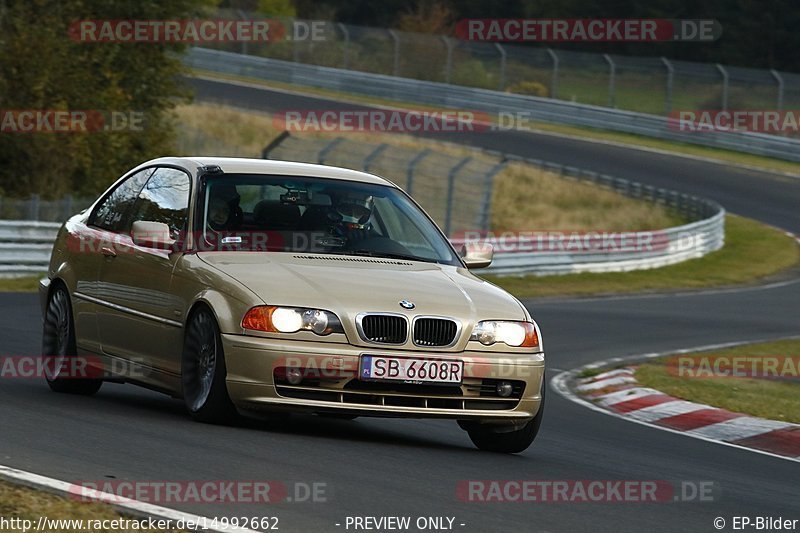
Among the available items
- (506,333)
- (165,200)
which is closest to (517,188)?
(165,200)

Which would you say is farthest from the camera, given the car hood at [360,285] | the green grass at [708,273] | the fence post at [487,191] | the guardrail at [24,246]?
the fence post at [487,191]

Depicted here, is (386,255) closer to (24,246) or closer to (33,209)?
(24,246)

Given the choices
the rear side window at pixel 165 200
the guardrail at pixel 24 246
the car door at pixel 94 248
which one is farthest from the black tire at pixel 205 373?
the guardrail at pixel 24 246

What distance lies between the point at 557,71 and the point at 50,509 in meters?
44.5

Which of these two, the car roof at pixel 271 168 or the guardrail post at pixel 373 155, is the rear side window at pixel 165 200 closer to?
the car roof at pixel 271 168

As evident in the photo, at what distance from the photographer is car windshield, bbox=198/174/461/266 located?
848cm

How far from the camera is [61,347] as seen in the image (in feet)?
31.5

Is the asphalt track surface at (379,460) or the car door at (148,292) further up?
the car door at (148,292)

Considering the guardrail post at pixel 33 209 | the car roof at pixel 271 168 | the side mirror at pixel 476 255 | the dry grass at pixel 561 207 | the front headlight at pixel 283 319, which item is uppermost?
the car roof at pixel 271 168

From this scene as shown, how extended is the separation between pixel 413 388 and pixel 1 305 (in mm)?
9680

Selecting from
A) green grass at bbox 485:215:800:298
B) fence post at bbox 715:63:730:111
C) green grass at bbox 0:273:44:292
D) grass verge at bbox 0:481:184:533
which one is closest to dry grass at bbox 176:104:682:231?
green grass at bbox 485:215:800:298

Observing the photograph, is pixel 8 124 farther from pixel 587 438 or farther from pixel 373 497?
pixel 373 497

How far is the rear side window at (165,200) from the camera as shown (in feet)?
28.7

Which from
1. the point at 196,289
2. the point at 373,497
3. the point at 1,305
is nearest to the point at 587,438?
the point at 196,289
